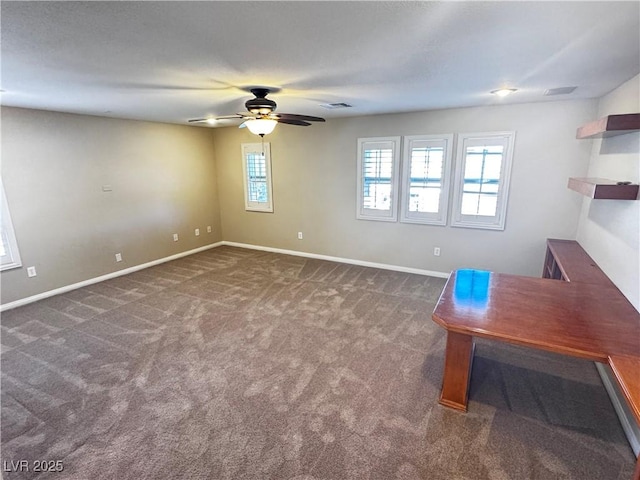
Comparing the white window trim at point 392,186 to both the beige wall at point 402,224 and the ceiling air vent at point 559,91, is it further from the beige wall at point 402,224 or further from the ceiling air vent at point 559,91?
the ceiling air vent at point 559,91

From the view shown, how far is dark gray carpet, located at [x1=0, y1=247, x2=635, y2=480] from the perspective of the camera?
1854 mm

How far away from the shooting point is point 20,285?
3938 mm

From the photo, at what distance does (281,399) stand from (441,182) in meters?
3.53

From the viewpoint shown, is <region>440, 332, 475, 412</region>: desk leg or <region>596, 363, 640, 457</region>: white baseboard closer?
<region>596, 363, 640, 457</region>: white baseboard

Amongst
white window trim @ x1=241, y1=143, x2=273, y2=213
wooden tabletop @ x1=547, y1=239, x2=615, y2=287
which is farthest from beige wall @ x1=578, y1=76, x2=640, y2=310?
white window trim @ x1=241, y1=143, x2=273, y2=213

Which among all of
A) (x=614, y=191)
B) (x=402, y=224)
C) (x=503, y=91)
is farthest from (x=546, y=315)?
(x=402, y=224)

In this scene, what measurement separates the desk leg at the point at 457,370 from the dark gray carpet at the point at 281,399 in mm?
86

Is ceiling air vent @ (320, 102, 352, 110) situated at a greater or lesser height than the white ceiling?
greater

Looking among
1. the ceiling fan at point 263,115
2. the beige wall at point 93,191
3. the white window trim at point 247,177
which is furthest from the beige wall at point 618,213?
the beige wall at point 93,191

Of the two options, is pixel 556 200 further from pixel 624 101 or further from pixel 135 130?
pixel 135 130

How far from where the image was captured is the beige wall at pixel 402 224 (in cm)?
381

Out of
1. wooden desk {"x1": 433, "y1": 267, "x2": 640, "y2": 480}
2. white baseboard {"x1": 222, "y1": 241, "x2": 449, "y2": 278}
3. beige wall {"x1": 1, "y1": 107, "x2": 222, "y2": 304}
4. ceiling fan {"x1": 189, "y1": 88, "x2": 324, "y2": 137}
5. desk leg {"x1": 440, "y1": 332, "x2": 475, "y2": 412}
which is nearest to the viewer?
wooden desk {"x1": 433, "y1": 267, "x2": 640, "y2": 480}

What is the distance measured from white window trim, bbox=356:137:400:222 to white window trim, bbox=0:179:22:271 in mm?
4593

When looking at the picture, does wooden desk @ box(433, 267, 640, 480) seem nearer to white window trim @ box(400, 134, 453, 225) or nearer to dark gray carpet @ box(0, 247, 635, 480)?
dark gray carpet @ box(0, 247, 635, 480)
